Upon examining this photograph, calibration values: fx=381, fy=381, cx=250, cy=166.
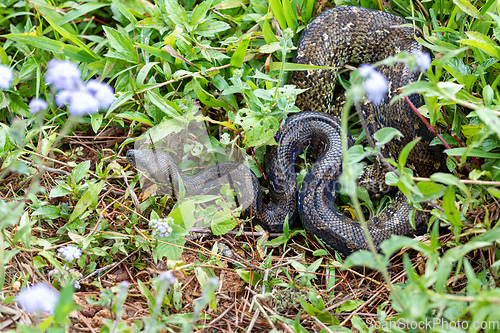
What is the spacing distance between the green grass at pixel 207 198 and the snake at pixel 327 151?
18 centimetres

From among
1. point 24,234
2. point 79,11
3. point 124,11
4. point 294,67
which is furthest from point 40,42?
point 294,67

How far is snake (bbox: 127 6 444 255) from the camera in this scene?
3.89m

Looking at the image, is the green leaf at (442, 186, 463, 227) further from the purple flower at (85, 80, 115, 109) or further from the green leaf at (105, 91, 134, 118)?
the green leaf at (105, 91, 134, 118)

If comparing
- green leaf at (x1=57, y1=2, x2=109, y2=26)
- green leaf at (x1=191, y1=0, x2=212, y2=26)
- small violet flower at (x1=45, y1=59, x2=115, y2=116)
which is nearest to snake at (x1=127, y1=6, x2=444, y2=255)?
green leaf at (x1=191, y1=0, x2=212, y2=26)

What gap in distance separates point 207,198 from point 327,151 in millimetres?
1540

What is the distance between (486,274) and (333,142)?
2.01 m

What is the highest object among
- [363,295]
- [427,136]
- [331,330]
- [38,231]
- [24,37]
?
[24,37]

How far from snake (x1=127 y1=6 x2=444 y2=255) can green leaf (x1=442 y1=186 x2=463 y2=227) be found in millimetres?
1111

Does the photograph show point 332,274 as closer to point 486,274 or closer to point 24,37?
point 486,274

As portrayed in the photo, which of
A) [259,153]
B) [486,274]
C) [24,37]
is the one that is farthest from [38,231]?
[486,274]

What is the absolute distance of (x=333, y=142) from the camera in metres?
4.39

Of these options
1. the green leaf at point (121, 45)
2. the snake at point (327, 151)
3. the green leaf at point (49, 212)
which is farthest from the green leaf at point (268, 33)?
the green leaf at point (49, 212)

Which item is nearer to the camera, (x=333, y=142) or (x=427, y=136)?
(x=427, y=136)

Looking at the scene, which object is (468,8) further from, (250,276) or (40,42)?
(40,42)
